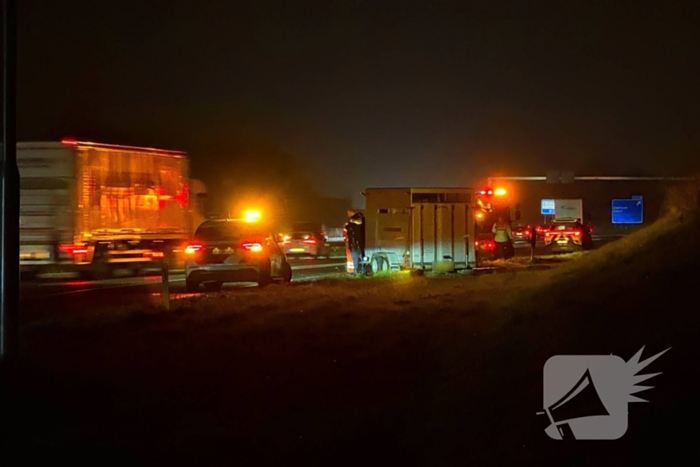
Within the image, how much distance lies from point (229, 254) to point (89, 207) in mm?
8280

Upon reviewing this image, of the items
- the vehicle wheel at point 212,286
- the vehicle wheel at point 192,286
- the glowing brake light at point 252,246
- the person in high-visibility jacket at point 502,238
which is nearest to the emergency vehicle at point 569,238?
the person in high-visibility jacket at point 502,238

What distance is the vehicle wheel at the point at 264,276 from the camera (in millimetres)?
20859

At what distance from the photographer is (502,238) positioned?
99.0 ft

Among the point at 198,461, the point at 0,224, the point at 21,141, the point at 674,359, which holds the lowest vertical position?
the point at 198,461

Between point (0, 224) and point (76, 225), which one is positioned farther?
point (76, 225)

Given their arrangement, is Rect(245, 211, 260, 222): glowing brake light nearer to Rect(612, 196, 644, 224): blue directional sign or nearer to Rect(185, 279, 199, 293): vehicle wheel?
Rect(185, 279, 199, 293): vehicle wheel

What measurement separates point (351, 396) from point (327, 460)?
1.75 metres

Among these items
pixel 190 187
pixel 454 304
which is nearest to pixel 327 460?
pixel 454 304

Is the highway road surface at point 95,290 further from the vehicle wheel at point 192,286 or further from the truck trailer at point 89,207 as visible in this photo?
the truck trailer at point 89,207

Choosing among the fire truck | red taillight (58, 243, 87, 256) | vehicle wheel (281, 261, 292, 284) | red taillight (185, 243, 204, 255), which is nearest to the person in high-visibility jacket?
the fire truck

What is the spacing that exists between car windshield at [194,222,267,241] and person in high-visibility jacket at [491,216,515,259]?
11.0 metres

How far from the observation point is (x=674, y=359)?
821cm

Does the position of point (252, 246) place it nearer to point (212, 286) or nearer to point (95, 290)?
point (212, 286)

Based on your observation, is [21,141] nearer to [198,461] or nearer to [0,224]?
[0,224]
